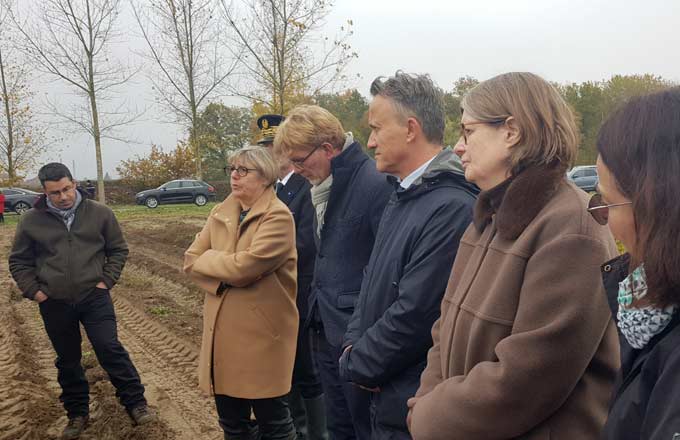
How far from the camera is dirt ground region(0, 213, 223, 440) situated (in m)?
4.34

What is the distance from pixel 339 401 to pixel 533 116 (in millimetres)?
1877

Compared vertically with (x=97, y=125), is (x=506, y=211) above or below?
below

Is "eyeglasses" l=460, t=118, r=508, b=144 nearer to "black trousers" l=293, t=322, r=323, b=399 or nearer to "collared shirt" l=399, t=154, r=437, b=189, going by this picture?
"collared shirt" l=399, t=154, r=437, b=189

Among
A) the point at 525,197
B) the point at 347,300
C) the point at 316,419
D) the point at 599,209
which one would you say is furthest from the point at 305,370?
the point at 599,209

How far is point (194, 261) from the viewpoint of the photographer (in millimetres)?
3467

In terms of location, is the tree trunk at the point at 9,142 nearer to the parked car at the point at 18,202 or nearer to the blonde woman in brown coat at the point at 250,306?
the parked car at the point at 18,202

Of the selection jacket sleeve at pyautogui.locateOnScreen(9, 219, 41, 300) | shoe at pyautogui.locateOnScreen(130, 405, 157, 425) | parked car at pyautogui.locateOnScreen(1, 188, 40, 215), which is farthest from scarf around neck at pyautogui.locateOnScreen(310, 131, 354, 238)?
parked car at pyautogui.locateOnScreen(1, 188, 40, 215)

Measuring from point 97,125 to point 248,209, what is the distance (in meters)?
23.1

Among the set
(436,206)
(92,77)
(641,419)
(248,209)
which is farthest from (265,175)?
(92,77)

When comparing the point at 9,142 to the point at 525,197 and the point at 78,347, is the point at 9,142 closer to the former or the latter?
the point at 78,347

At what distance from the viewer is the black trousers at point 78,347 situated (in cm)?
430

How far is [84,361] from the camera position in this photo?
5.71 metres

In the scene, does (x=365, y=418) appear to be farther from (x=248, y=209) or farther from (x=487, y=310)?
(x=248, y=209)

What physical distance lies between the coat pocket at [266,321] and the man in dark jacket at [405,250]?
1.00 metres
